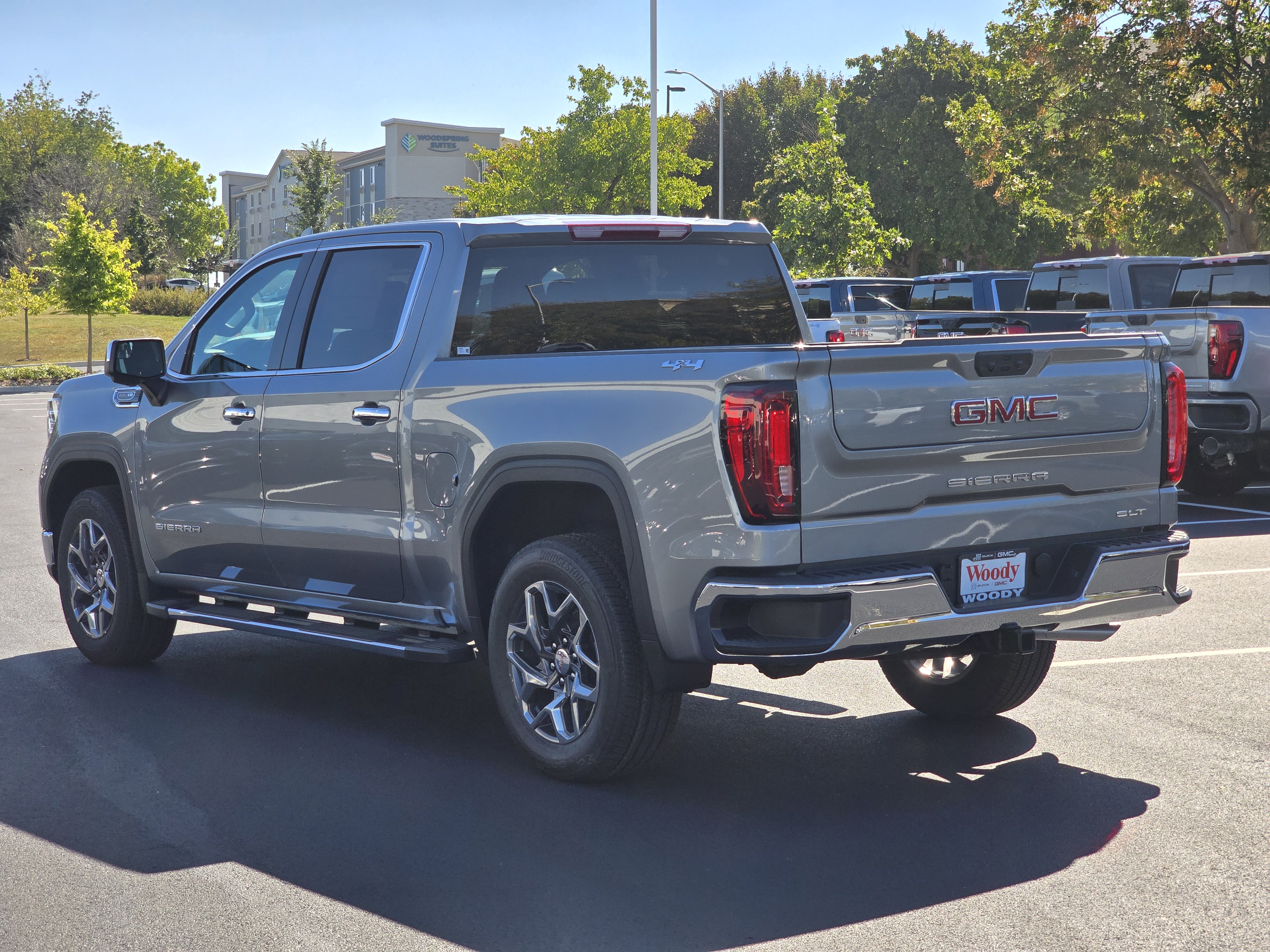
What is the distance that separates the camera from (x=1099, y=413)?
4.86m

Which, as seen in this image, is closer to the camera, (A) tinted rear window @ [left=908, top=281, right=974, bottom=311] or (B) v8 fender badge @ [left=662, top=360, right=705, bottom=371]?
(B) v8 fender badge @ [left=662, top=360, right=705, bottom=371]

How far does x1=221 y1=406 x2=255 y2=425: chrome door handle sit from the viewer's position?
6137 millimetres

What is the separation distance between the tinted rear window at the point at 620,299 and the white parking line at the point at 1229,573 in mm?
4468

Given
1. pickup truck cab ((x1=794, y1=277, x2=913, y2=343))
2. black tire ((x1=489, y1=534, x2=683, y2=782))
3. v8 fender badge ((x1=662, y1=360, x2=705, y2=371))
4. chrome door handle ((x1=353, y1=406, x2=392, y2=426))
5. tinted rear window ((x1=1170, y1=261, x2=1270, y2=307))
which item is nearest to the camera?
v8 fender badge ((x1=662, y1=360, x2=705, y2=371))

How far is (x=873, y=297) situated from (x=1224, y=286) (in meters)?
9.04

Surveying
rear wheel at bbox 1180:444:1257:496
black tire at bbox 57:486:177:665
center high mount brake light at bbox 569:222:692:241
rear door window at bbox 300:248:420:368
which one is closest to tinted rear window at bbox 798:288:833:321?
rear wheel at bbox 1180:444:1257:496

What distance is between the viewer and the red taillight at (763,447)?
169 inches

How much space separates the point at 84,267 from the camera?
151 ft

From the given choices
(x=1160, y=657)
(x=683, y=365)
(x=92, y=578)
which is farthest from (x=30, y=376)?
(x=683, y=365)

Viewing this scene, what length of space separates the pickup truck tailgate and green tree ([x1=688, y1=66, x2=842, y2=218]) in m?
58.2

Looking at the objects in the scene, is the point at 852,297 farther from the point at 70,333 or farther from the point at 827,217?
the point at 70,333

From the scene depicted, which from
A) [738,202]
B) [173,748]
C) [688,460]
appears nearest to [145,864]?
[173,748]

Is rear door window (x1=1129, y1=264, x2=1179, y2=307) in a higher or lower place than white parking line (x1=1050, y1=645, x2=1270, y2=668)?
higher

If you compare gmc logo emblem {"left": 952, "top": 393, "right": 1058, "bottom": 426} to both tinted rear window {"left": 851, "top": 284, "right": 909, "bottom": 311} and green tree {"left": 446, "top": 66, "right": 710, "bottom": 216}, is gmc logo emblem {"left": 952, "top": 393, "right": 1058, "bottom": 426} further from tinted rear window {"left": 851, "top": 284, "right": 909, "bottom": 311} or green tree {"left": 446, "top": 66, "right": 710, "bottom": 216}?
green tree {"left": 446, "top": 66, "right": 710, "bottom": 216}
